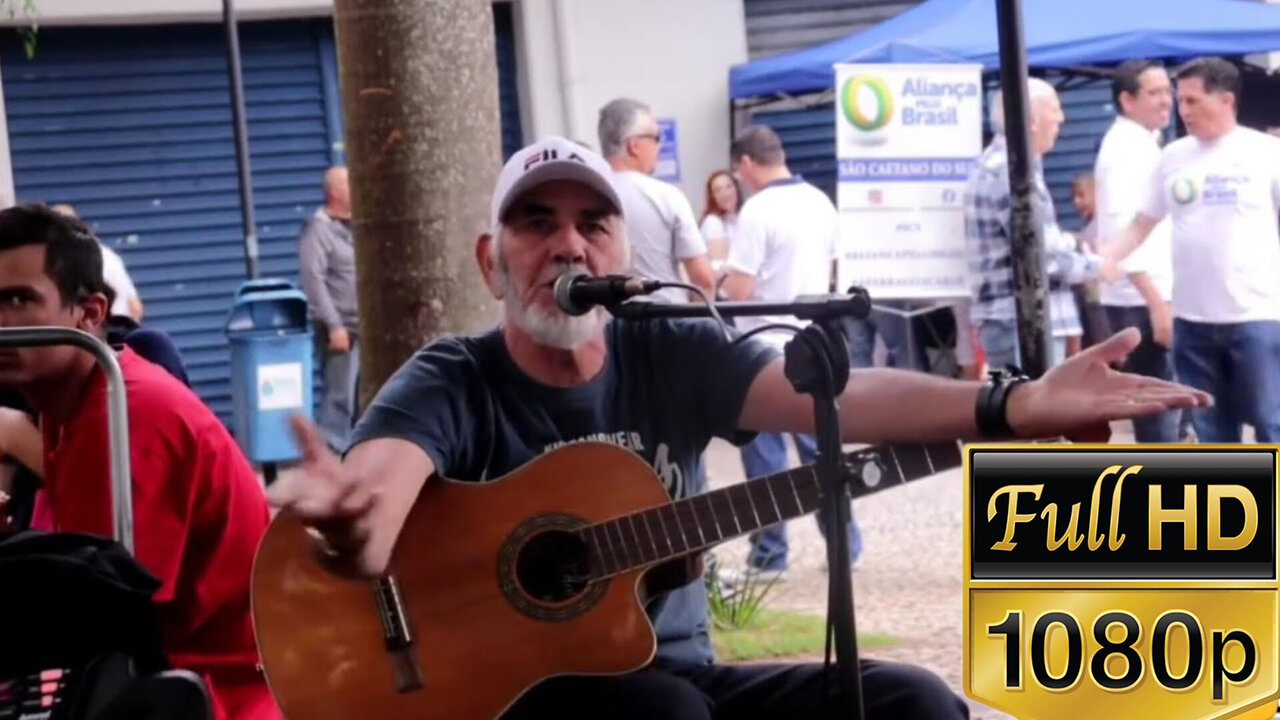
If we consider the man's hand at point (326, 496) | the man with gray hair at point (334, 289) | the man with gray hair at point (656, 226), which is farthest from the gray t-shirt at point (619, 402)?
the man with gray hair at point (334, 289)

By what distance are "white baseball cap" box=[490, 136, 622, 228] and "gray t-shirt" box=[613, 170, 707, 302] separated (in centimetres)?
379

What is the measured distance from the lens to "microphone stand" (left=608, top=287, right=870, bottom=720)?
320 cm

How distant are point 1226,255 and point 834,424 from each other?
4.92 metres

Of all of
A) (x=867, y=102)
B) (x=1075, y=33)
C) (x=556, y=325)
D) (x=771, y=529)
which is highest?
(x=1075, y=33)

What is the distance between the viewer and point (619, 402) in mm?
3816

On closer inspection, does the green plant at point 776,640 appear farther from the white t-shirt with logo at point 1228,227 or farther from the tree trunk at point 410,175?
the white t-shirt with logo at point 1228,227

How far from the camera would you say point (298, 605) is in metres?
3.70

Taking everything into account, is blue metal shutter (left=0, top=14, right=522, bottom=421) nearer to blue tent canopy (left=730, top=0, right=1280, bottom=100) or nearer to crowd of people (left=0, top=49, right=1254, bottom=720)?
blue tent canopy (left=730, top=0, right=1280, bottom=100)

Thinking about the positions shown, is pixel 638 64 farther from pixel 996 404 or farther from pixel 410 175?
pixel 996 404

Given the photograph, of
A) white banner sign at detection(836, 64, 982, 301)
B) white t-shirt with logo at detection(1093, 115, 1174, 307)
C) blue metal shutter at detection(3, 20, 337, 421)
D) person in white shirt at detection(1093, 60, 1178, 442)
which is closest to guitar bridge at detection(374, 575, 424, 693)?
person in white shirt at detection(1093, 60, 1178, 442)

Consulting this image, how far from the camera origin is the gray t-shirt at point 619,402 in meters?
3.74

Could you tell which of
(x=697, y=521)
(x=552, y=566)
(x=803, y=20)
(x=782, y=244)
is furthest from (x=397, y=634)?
(x=803, y=20)

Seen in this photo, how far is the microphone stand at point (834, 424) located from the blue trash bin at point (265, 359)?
8.48 metres

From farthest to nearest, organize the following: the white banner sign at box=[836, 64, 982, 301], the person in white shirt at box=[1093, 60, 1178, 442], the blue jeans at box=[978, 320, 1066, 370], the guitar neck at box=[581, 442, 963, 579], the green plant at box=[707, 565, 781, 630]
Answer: the white banner sign at box=[836, 64, 982, 301] → the person in white shirt at box=[1093, 60, 1178, 442] → the blue jeans at box=[978, 320, 1066, 370] → the green plant at box=[707, 565, 781, 630] → the guitar neck at box=[581, 442, 963, 579]
